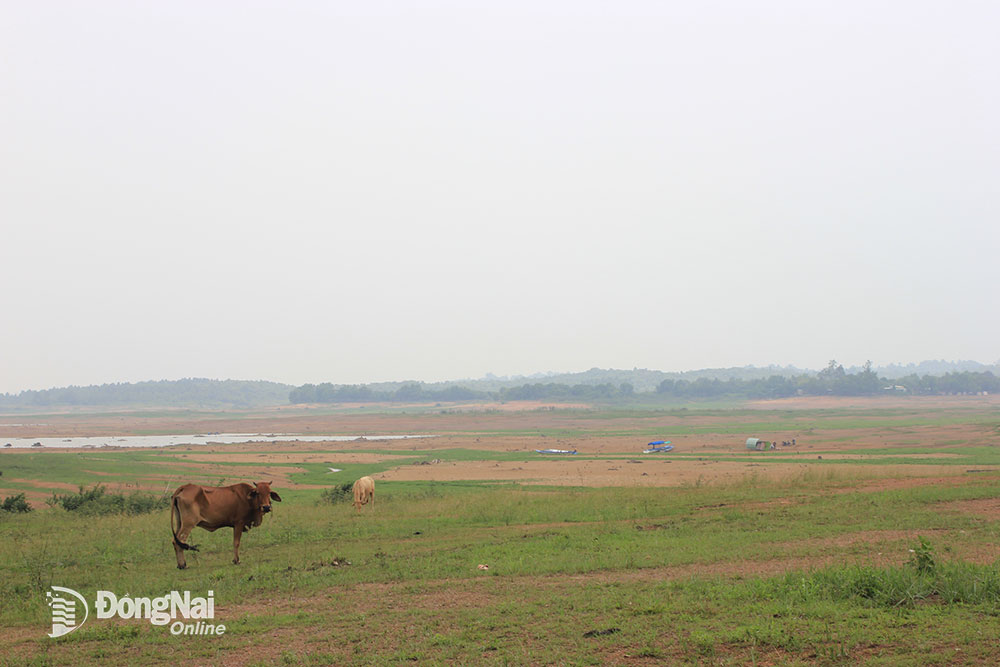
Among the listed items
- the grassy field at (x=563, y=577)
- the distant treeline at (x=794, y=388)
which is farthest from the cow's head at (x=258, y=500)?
Result: the distant treeline at (x=794, y=388)

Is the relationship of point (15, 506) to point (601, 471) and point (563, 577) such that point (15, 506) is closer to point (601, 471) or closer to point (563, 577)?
point (563, 577)

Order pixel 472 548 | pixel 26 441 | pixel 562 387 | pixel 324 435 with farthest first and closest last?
pixel 562 387, pixel 324 435, pixel 26 441, pixel 472 548

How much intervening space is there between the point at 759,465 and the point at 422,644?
149ft

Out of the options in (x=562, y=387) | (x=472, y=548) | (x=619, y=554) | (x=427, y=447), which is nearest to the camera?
(x=619, y=554)

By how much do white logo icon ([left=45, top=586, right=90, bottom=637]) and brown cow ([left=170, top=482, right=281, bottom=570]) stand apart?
7.51 feet

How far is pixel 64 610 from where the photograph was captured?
11656 mm

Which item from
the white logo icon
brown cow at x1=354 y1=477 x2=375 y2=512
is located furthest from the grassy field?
brown cow at x1=354 y1=477 x2=375 y2=512

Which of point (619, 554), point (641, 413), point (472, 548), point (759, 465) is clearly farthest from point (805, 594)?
point (641, 413)

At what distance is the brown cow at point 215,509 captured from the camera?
15.2 m

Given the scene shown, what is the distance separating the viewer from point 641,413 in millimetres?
128375

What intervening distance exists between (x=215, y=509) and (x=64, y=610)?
4229 millimetres

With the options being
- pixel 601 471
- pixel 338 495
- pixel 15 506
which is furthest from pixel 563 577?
pixel 601 471

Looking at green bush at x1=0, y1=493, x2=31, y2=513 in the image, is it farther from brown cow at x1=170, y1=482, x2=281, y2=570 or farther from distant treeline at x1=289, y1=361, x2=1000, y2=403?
distant treeline at x1=289, y1=361, x2=1000, y2=403

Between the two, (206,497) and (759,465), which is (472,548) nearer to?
(206,497)
